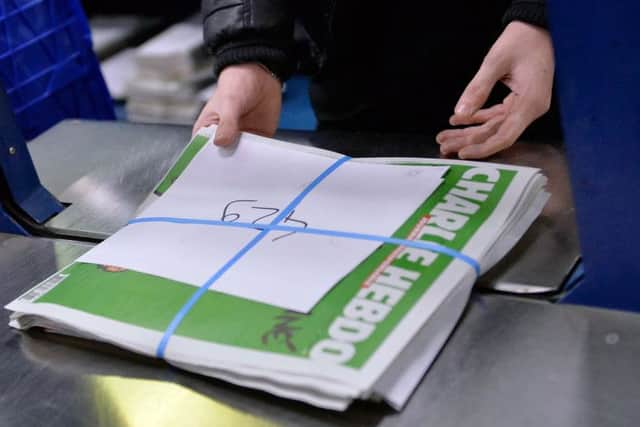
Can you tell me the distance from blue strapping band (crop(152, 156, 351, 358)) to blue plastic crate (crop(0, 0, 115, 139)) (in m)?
0.54

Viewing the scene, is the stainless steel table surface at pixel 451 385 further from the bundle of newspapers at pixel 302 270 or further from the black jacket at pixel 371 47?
the black jacket at pixel 371 47

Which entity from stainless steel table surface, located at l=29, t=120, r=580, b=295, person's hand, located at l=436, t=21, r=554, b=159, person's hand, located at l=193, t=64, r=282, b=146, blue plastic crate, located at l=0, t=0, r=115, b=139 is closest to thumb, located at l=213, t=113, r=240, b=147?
person's hand, located at l=193, t=64, r=282, b=146

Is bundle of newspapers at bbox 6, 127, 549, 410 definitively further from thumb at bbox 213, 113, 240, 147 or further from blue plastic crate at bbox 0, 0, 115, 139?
blue plastic crate at bbox 0, 0, 115, 139

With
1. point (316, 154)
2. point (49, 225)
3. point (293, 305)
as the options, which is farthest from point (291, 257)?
point (49, 225)

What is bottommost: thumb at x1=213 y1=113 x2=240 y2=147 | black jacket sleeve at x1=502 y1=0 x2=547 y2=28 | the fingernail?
thumb at x1=213 y1=113 x2=240 y2=147

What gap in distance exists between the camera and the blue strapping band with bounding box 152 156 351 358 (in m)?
0.53

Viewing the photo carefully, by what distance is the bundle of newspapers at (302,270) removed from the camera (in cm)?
49

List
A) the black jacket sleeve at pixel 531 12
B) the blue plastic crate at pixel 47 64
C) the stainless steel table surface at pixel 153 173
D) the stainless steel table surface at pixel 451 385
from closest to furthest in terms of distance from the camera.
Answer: the stainless steel table surface at pixel 451 385 → the stainless steel table surface at pixel 153 173 → the black jacket sleeve at pixel 531 12 → the blue plastic crate at pixel 47 64

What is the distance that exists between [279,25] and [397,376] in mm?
498

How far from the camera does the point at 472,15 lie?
0.93 metres

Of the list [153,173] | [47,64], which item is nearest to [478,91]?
[153,173]

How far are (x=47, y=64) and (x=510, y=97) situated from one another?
2.30ft

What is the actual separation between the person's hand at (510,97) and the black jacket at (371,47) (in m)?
0.20

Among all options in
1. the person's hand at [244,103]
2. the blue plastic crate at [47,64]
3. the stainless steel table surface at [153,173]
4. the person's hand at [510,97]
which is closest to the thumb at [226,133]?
the person's hand at [244,103]
